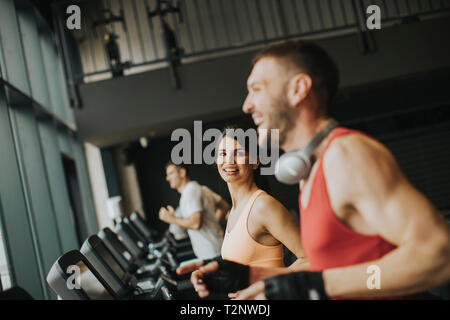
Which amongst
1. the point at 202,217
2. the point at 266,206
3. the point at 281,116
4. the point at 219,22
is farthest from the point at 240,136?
the point at 219,22

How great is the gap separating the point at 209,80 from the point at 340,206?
4214 mm

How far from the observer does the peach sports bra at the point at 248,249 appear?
3.68 feet

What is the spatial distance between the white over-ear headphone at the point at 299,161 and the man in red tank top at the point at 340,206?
0.01 metres

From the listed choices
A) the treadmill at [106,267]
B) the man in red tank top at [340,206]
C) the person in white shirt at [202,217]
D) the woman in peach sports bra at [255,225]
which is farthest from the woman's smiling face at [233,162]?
the treadmill at [106,267]

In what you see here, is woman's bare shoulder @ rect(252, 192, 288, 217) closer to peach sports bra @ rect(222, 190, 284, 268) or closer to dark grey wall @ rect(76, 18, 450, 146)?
peach sports bra @ rect(222, 190, 284, 268)

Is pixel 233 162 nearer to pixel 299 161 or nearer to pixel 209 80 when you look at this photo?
pixel 299 161

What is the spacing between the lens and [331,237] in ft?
2.45

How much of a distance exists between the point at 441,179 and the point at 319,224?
584cm

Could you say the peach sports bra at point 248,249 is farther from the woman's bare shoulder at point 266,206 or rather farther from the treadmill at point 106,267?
the treadmill at point 106,267
